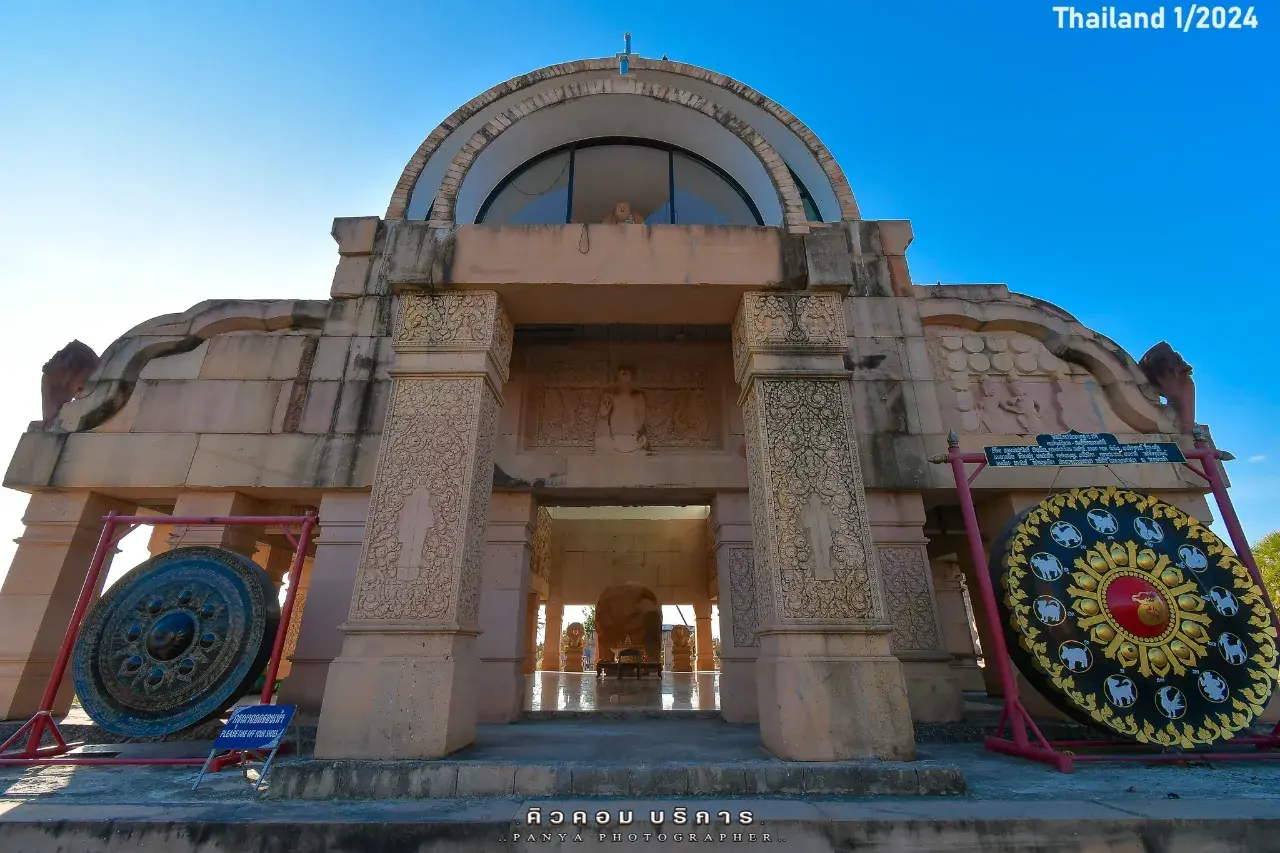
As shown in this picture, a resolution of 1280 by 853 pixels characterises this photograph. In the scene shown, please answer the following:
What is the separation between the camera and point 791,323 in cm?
522

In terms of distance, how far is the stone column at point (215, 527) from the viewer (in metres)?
6.71

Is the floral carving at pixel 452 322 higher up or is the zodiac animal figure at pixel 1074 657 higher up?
the floral carving at pixel 452 322

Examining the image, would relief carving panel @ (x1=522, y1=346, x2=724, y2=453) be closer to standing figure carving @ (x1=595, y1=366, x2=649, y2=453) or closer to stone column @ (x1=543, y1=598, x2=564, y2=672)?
standing figure carving @ (x1=595, y1=366, x2=649, y2=453)

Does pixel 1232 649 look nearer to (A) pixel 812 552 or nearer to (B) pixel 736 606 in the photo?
(A) pixel 812 552

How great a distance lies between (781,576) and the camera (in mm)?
4414

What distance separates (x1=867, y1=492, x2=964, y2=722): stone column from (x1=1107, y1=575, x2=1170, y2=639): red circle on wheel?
5.90ft

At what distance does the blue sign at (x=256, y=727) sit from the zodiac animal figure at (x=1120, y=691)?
653cm

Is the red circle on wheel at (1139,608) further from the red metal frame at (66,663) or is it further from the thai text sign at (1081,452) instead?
the red metal frame at (66,663)

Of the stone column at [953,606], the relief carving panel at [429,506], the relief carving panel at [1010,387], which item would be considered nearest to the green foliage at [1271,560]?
the stone column at [953,606]

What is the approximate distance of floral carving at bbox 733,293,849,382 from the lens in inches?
203

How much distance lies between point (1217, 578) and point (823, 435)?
4.10m

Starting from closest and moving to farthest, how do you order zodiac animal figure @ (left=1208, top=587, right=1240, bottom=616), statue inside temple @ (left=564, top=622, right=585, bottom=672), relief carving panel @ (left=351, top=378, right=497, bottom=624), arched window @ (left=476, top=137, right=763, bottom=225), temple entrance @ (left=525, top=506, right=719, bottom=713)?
1. relief carving panel @ (left=351, top=378, right=497, bottom=624)
2. zodiac animal figure @ (left=1208, top=587, right=1240, bottom=616)
3. arched window @ (left=476, top=137, right=763, bottom=225)
4. temple entrance @ (left=525, top=506, right=719, bottom=713)
5. statue inside temple @ (left=564, top=622, right=585, bottom=672)

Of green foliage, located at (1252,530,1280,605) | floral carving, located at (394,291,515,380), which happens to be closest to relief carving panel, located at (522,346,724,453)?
floral carving, located at (394,291,515,380)

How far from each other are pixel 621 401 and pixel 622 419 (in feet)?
0.88
